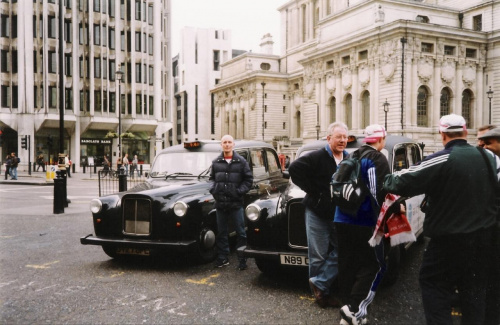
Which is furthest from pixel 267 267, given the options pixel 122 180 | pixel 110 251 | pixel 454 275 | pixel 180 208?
pixel 122 180

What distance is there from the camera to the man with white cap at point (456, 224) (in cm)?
377

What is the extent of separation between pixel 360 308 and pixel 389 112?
169 ft

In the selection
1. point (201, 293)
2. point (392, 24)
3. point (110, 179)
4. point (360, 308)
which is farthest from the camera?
point (392, 24)

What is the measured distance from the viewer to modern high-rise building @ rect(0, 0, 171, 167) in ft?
157

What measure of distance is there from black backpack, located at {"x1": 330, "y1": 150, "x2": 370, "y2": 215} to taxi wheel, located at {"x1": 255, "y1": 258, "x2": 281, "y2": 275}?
226cm

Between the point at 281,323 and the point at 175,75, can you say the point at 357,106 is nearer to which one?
the point at 281,323

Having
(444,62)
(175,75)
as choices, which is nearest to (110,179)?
(444,62)

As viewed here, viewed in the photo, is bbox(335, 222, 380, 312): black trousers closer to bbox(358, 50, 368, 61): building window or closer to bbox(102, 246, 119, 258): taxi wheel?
bbox(102, 246, 119, 258): taxi wheel

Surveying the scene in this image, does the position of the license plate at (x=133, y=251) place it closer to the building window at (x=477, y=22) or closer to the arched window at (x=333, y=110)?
the arched window at (x=333, y=110)

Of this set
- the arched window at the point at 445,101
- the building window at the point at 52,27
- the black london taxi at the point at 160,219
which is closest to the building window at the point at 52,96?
the building window at the point at 52,27

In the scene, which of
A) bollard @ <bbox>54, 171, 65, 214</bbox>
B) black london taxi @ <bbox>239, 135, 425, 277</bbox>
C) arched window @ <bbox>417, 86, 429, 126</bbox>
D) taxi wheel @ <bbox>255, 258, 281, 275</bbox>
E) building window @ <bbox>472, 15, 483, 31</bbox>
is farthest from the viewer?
building window @ <bbox>472, 15, 483, 31</bbox>

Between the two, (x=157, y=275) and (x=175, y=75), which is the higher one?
(x=175, y=75)

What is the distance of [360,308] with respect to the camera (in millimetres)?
4629

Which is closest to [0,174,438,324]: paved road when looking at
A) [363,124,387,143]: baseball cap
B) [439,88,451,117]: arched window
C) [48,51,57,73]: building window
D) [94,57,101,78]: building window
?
[363,124,387,143]: baseball cap
